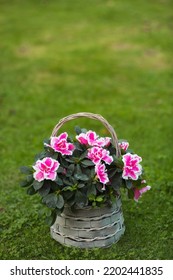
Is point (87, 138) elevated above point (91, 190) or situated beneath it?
elevated above

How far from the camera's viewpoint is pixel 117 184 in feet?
11.1

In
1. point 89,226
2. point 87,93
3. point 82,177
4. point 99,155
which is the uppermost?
point 99,155

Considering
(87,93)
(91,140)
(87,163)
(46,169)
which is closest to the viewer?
(46,169)

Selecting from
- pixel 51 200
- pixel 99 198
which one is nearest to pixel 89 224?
pixel 99 198

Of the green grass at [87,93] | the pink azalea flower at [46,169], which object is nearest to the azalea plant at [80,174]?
the pink azalea flower at [46,169]

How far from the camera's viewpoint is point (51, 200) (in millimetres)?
3254

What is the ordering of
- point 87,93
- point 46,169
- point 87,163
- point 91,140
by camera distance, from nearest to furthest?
1. point 46,169
2. point 87,163
3. point 91,140
4. point 87,93

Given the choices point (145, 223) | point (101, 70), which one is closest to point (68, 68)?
point (101, 70)

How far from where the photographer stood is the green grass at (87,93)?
12.3ft

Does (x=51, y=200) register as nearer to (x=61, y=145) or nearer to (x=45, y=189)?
(x=45, y=189)

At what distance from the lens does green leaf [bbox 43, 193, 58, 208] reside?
324cm

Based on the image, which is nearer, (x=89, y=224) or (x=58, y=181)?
(x=58, y=181)

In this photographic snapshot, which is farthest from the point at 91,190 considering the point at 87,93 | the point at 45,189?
the point at 87,93

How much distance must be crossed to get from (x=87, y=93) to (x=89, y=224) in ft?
12.1
